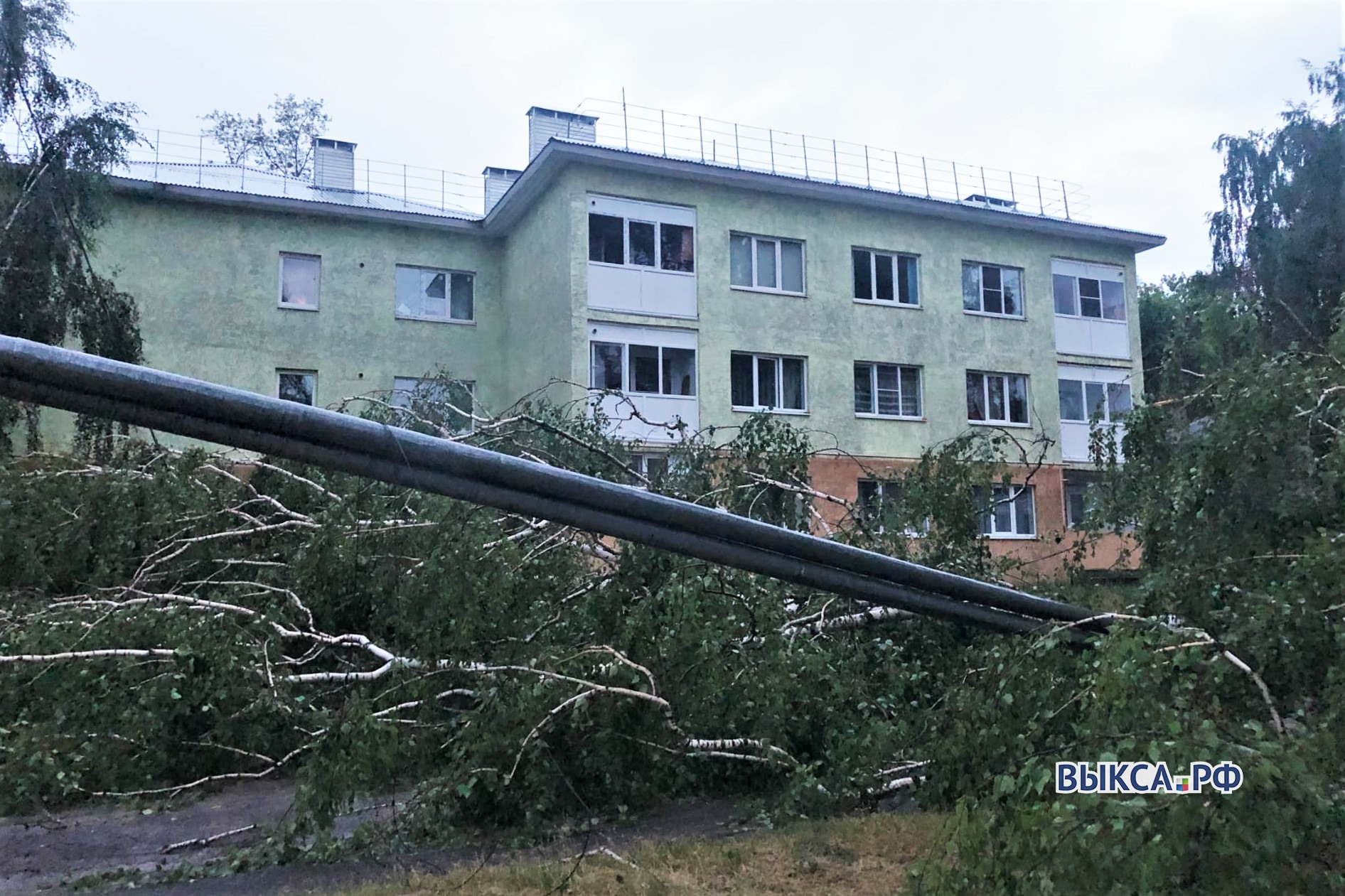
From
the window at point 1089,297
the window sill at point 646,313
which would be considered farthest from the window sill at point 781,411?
the window at point 1089,297

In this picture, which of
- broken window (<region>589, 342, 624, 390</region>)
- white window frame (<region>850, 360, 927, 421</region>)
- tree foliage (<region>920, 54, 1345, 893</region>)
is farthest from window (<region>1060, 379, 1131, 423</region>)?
tree foliage (<region>920, 54, 1345, 893</region>)

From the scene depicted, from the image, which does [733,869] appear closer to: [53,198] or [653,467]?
[653,467]

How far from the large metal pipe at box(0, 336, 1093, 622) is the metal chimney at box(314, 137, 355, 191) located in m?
22.4

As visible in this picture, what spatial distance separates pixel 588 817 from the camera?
5121mm

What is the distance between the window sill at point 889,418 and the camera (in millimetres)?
21016

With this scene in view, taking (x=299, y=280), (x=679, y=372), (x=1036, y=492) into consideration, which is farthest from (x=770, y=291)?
(x=299, y=280)

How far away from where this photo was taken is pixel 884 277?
21797 millimetres

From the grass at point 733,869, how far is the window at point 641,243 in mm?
15493

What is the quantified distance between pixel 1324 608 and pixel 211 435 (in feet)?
13.3

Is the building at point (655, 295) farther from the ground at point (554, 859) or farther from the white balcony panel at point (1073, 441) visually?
the ground at point (554, 859)

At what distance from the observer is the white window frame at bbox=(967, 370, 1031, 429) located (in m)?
22.1

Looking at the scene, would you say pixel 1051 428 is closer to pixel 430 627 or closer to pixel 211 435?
pixel 430 627

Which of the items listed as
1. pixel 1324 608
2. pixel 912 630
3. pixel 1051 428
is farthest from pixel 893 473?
pixel 1051 428

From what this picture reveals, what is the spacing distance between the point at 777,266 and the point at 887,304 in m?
2.50
